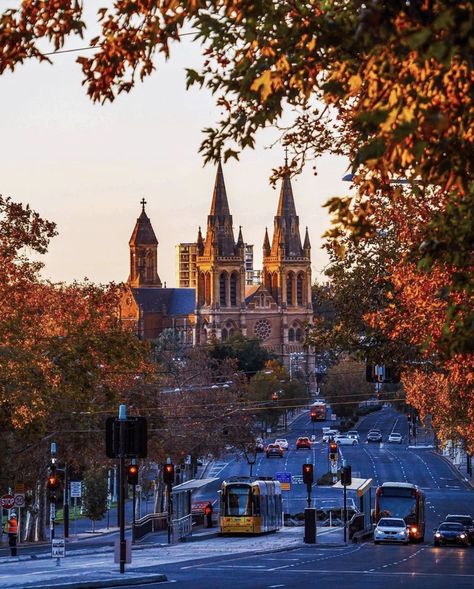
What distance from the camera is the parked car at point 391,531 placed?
200 ft

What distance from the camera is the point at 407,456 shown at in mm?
130750

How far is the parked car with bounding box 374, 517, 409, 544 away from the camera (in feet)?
200

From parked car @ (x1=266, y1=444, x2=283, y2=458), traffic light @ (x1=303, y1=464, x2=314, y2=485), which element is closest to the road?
traffic light @ (x1=303, y1=464, x2=314, y2=485)

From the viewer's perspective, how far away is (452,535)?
196 ft

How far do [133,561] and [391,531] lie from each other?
65.6ft

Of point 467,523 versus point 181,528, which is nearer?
point 467,523

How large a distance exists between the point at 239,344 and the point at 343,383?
25.8 meters

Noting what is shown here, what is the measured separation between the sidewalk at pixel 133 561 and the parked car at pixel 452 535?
13.2 ft

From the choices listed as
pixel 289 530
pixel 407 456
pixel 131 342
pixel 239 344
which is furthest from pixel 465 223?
pixel 239 344

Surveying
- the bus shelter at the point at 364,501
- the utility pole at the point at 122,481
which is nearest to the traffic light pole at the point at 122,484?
the utility pole at the point at 122,481

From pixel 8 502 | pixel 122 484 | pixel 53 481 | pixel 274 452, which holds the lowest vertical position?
pixel 122 484

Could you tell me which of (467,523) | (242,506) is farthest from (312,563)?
(242,506)

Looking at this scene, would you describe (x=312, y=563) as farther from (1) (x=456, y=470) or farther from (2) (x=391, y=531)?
(1) (x=456, y=470)

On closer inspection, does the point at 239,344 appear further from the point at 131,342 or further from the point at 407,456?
the point at 131,342
